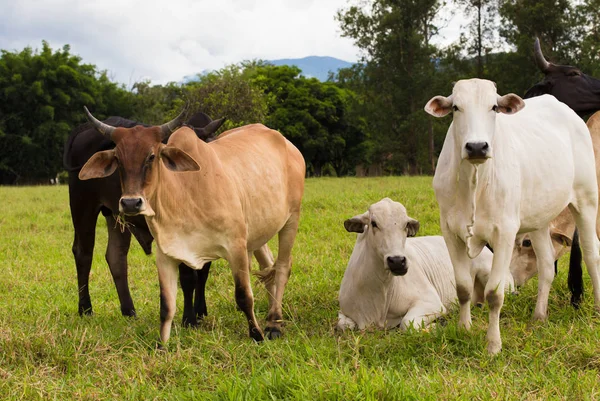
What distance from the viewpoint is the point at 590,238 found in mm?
5504

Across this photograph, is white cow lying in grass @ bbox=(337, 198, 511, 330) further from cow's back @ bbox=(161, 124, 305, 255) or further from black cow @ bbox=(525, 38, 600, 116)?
black cow @ bbox=(525, 38, 600, 116)

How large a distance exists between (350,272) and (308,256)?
8.43 ft

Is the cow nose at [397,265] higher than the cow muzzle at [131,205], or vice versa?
the cow muzzle at [131,205]

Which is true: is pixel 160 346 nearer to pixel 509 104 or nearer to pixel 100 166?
pixel 100 166

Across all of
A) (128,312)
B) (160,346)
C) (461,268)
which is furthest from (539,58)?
(128,312)

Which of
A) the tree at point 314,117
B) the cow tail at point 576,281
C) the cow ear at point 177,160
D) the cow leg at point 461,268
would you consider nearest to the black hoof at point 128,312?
the cow ear at point 177,160

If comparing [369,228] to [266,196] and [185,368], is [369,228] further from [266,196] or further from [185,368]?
[185,368]

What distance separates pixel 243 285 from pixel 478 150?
198cm

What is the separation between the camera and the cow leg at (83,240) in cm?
600

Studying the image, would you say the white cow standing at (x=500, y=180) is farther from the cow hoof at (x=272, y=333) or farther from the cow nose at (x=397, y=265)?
the cow hoof at (x=272, y=333)

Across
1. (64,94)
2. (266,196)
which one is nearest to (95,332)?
(266,196)

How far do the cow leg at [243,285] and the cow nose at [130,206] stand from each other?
871 mm

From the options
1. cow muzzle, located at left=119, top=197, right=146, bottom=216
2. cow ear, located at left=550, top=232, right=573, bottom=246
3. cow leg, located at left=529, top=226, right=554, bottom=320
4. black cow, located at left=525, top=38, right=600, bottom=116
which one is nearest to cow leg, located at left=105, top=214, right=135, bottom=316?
cow muzzle, located at left=119, top=197, right=146, bottom=216

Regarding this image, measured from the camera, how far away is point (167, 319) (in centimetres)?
487
